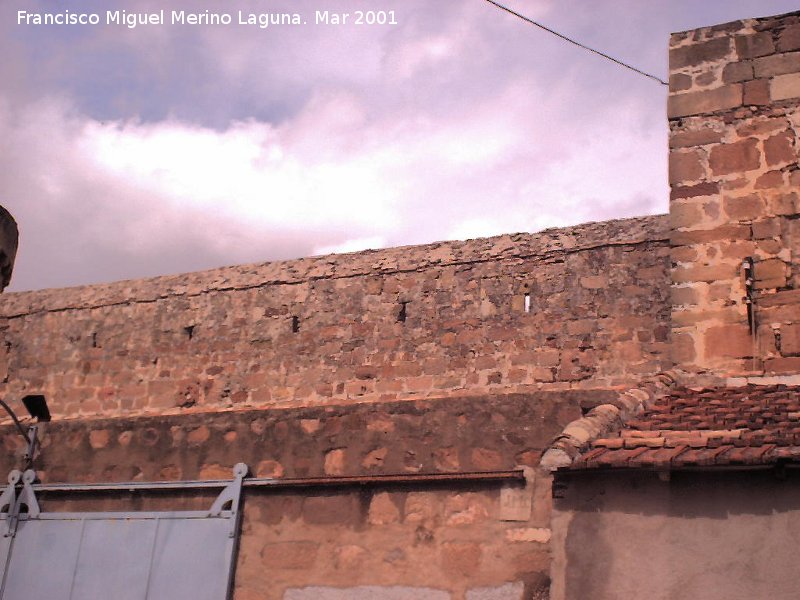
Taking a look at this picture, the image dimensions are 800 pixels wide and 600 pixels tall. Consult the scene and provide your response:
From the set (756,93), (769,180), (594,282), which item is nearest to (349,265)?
(594,282)

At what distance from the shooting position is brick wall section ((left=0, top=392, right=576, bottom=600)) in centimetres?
494

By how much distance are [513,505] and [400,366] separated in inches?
304

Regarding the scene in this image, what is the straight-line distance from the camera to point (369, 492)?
5.28 m

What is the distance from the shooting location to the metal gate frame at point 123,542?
543 cm

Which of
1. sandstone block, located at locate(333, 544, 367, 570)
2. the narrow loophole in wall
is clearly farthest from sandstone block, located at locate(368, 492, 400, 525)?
the narrow loophole in wall

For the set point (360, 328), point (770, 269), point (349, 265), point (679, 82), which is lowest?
point (770, 269)

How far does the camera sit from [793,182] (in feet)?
21.5

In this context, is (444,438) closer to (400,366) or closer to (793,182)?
(793,182)

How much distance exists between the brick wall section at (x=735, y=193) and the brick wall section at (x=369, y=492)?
1.50 m

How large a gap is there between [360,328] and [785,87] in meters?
7.18

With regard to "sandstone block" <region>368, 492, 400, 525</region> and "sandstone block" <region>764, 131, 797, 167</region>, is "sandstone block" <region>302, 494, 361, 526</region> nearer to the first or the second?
"sandstone block" <region>368, 492, 400, 525</region>

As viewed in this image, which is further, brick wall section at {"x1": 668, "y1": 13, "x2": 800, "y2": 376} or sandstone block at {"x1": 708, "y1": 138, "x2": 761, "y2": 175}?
sandstone block at {"x1": 708, "y1": 138, "x2": 761, "y2": 175}

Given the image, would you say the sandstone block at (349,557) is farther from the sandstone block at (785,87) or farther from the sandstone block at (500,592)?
the sandstone block at (785,87)

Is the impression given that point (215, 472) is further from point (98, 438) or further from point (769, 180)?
point (769, 180)
